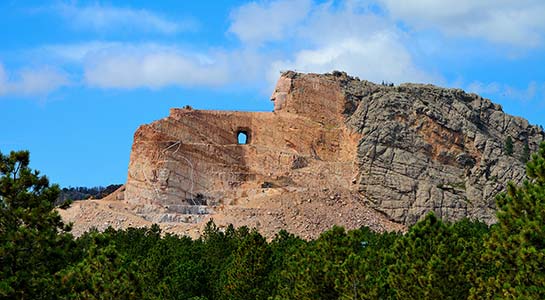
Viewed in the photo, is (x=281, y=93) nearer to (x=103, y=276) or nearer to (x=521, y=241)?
(x=103, y=276)

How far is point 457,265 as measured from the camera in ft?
117

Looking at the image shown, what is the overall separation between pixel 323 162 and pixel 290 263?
39.6 metres

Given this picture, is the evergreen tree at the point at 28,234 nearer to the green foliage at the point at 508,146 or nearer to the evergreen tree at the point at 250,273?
the evergreen tree at the point at 250,273

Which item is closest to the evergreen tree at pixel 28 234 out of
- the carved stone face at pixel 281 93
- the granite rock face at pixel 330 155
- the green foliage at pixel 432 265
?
the green foliage at pixel 432 265

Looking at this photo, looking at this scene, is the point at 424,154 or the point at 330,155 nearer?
the point at 424,154

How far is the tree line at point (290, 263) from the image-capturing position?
27125 millimetres

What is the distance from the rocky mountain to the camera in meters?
78.5

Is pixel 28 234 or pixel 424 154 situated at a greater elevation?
pixel 424 154

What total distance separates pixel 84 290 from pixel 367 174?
181 feet

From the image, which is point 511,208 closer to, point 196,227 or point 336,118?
point 196,227

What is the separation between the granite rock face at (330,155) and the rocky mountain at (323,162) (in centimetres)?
9

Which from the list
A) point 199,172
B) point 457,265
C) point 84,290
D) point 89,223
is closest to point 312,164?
point 199,172

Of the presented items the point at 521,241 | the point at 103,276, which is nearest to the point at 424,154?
the point at 521,241

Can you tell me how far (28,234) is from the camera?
2661cm
